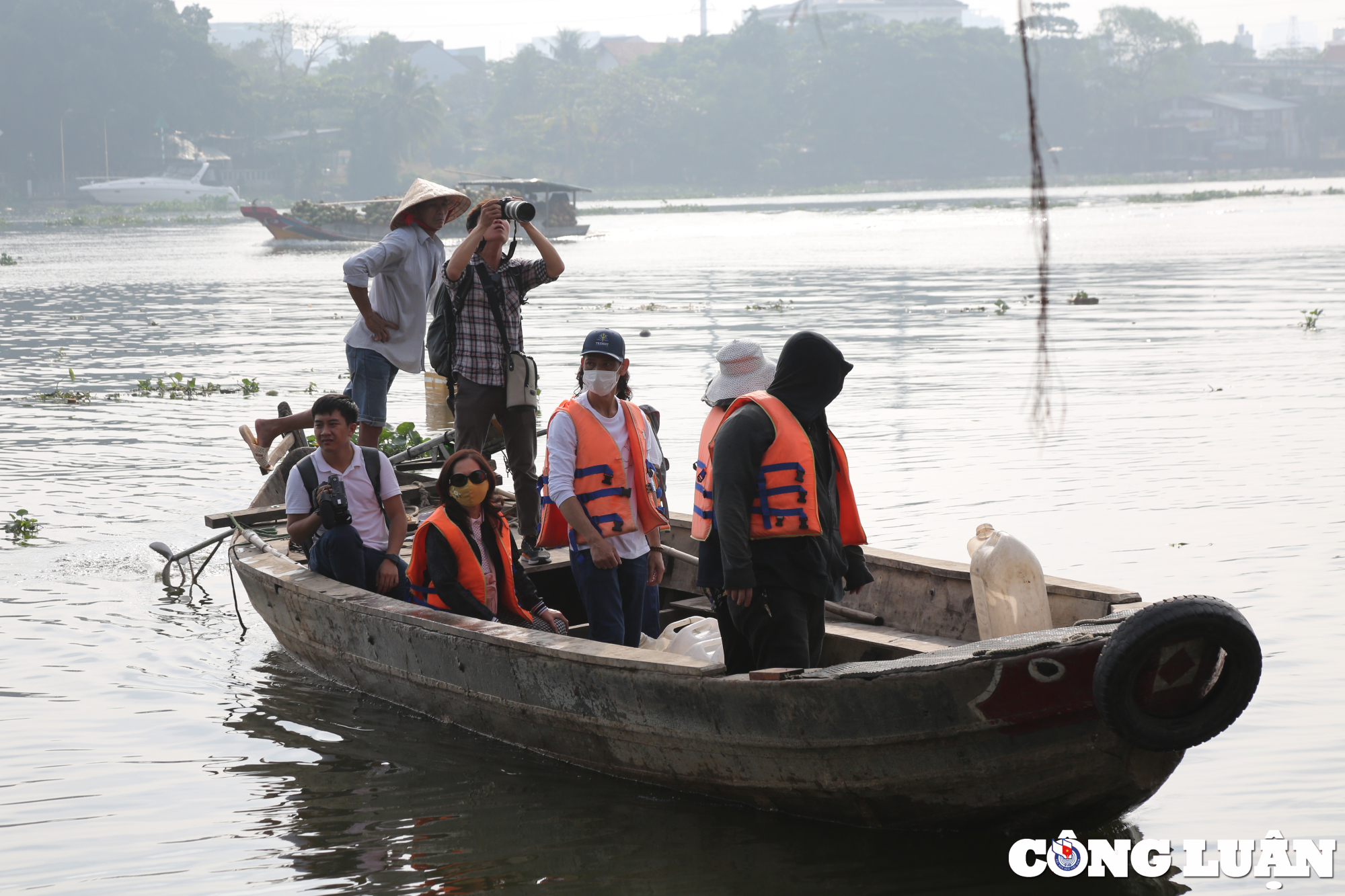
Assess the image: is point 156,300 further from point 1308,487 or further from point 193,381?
point 1308,487

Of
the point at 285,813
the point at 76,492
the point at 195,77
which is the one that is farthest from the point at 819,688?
the point at 195,77

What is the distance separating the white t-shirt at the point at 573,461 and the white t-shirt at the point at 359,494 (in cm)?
128

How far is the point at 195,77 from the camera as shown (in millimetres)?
86438

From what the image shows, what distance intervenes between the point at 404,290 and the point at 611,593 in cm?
258

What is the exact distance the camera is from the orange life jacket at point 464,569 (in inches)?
225

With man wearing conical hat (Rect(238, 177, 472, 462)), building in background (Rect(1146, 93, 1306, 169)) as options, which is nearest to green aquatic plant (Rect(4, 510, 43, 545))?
man wearing conical hat (Rect(238, 177, 472, 462))

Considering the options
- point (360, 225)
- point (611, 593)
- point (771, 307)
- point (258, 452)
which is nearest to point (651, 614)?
point (611, 593)

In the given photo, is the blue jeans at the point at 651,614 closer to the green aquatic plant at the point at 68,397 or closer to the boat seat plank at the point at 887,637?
the boat seat plank at the point at 887,637

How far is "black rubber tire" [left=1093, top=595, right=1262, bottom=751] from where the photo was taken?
3.95 metres

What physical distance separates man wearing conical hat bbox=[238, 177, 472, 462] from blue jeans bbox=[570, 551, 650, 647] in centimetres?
219

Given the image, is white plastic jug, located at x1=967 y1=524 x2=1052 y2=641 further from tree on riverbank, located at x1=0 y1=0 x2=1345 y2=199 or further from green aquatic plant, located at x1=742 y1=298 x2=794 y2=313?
tree on riverbank, located at x1=0 y1=0 x2=1345 y2=199

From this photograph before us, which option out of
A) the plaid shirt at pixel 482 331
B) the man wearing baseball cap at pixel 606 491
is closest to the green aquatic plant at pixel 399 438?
the plaid shirt at pixel 482 331

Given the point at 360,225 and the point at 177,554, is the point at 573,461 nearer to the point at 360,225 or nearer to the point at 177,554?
the point at 177,554

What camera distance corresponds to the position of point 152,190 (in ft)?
275
